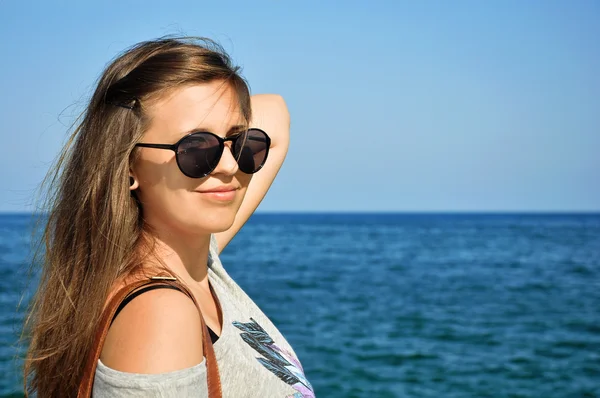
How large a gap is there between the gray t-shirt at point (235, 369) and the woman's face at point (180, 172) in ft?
1.00

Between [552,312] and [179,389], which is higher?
[179,389]

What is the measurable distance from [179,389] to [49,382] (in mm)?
521

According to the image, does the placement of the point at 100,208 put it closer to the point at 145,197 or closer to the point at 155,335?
the point at 145,197

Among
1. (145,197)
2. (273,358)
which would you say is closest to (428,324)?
(273,358)

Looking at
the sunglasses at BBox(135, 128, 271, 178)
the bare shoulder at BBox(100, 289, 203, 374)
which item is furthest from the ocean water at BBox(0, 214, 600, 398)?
the bare shoulder at BBox(100, 289, 203, 374)

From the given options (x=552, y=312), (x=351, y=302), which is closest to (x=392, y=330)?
(x=351, y=302)

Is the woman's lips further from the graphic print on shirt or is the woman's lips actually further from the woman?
the graphic print on shirt

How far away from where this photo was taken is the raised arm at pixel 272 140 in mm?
2830

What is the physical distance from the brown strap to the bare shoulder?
0.06 ft

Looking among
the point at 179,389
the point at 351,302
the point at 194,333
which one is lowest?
the point at 351,302

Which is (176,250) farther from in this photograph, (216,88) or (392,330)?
(392,330)

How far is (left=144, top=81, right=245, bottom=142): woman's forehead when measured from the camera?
1.79 meters

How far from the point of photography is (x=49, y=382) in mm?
1838

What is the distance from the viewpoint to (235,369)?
5.93 feet
